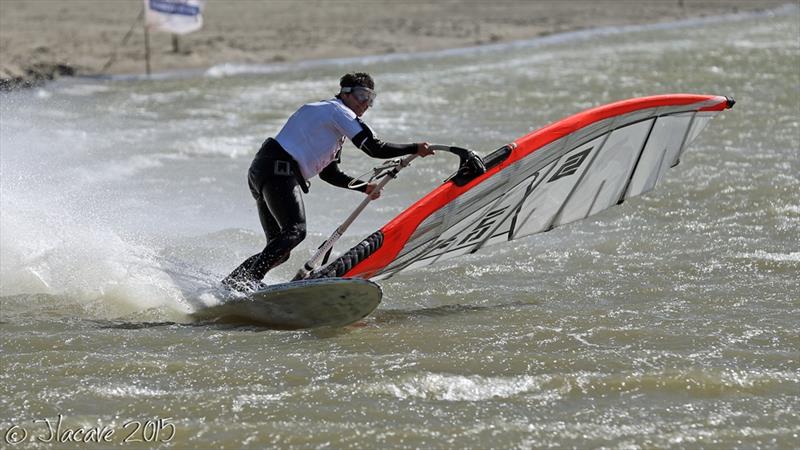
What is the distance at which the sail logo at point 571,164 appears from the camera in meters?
7.64

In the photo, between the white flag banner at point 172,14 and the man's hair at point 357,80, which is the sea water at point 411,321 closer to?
the man's hair at point 357,80

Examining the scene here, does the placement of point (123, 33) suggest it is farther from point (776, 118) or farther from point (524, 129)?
point (776, 118)

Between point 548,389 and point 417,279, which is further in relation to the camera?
point 417,279

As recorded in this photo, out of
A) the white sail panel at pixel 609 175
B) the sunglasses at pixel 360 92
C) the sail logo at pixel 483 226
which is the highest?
the sunglasses at pixel 360 92

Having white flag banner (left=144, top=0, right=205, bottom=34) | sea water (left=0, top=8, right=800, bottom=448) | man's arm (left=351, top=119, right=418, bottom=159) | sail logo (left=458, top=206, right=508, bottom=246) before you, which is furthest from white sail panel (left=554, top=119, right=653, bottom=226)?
white flag banner (left=144, top=0, right=205, bottom=34)

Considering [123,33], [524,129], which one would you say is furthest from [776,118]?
[123,33]

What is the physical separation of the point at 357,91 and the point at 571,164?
5.84 ft

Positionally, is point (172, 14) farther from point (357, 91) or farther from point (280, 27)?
point (357, 91)

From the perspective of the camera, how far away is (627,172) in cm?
796

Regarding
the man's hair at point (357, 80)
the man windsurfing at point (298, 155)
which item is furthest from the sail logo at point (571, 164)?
the man's hair at point (357, 80)

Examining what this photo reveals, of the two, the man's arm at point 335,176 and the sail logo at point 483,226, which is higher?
the man's arm at point 335,176

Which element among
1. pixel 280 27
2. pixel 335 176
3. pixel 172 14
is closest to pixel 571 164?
pixel 335 176

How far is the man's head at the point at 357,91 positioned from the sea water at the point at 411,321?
134 centimetres

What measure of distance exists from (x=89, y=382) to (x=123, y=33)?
809 inches
